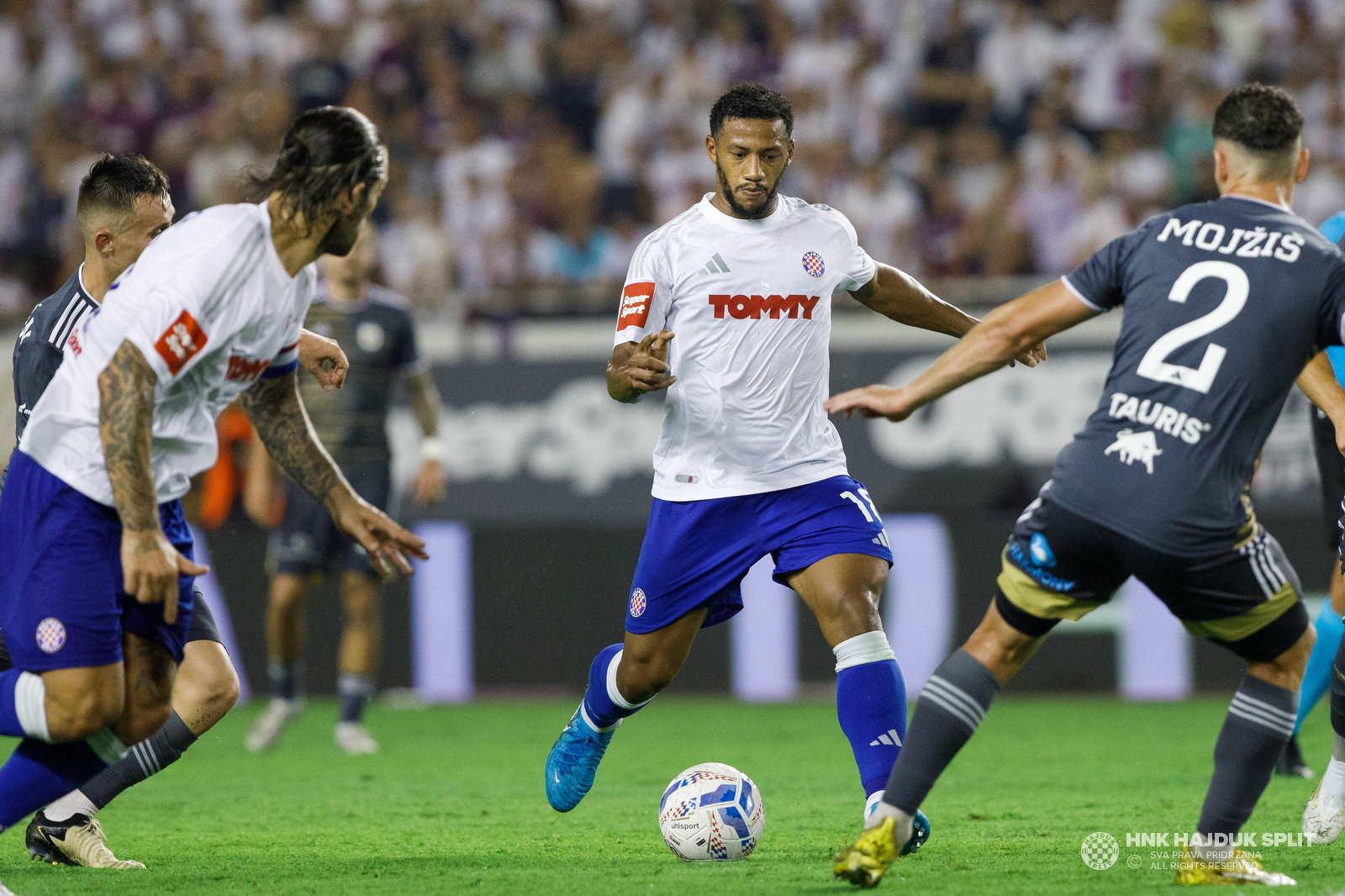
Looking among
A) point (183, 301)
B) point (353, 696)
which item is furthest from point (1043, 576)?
point (353, 696)

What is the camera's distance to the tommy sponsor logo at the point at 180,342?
4.00 meters

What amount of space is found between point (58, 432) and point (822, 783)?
13.0 feet

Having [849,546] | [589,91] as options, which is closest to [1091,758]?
[849,546]

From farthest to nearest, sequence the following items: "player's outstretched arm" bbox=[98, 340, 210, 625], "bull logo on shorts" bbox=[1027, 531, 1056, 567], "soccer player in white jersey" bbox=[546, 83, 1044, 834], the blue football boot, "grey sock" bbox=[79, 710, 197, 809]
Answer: the blue football boot → "soccer player in white jersey" bbox=[546, 83, 1044, 834] → "grey sock" bbox=[79, 710, 197, 809] → "bull logo on shorts" bbox=[1027, 531, 1056, 567] → "player's outstretched arm" bbox=[98, 340, 210, 625]

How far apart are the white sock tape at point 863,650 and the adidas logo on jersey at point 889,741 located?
0.78 ft

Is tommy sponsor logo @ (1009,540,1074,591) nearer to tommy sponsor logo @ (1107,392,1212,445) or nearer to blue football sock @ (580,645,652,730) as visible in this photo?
tommy sponsor logo @ (1107,392,1212,445)

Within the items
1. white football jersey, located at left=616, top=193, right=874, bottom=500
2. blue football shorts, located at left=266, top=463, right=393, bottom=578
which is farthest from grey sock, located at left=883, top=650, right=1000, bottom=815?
blue football shorts, located at left=266, top=463, right=393, bottom=578

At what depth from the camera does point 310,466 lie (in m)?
4.68

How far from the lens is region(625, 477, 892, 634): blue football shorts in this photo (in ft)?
17.3

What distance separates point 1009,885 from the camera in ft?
14.5

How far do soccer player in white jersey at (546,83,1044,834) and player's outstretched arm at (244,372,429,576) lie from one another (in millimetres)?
1068

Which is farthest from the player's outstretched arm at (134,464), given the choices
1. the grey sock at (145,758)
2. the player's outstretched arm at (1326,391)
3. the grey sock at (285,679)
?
the grey sock at (285,679)

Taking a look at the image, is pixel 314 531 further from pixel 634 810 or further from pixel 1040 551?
pixel 1040 551

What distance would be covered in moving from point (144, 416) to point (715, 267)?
2.17 metres
